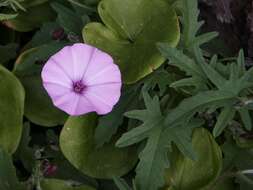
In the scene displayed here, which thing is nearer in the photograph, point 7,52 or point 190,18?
point 190,18

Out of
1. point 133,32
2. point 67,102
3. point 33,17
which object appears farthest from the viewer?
point 33,17

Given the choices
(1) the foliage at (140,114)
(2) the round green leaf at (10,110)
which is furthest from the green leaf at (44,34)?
(2) the round green leaf at (10,110)

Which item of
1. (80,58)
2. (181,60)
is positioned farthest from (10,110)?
(181,60)

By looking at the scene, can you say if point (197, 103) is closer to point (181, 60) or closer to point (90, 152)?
point (181, 60)

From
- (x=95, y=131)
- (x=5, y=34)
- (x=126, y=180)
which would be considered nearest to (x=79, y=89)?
(x=95, y=131)

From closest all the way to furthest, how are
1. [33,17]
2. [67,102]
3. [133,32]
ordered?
[67,102], [133,32], [33,17]
